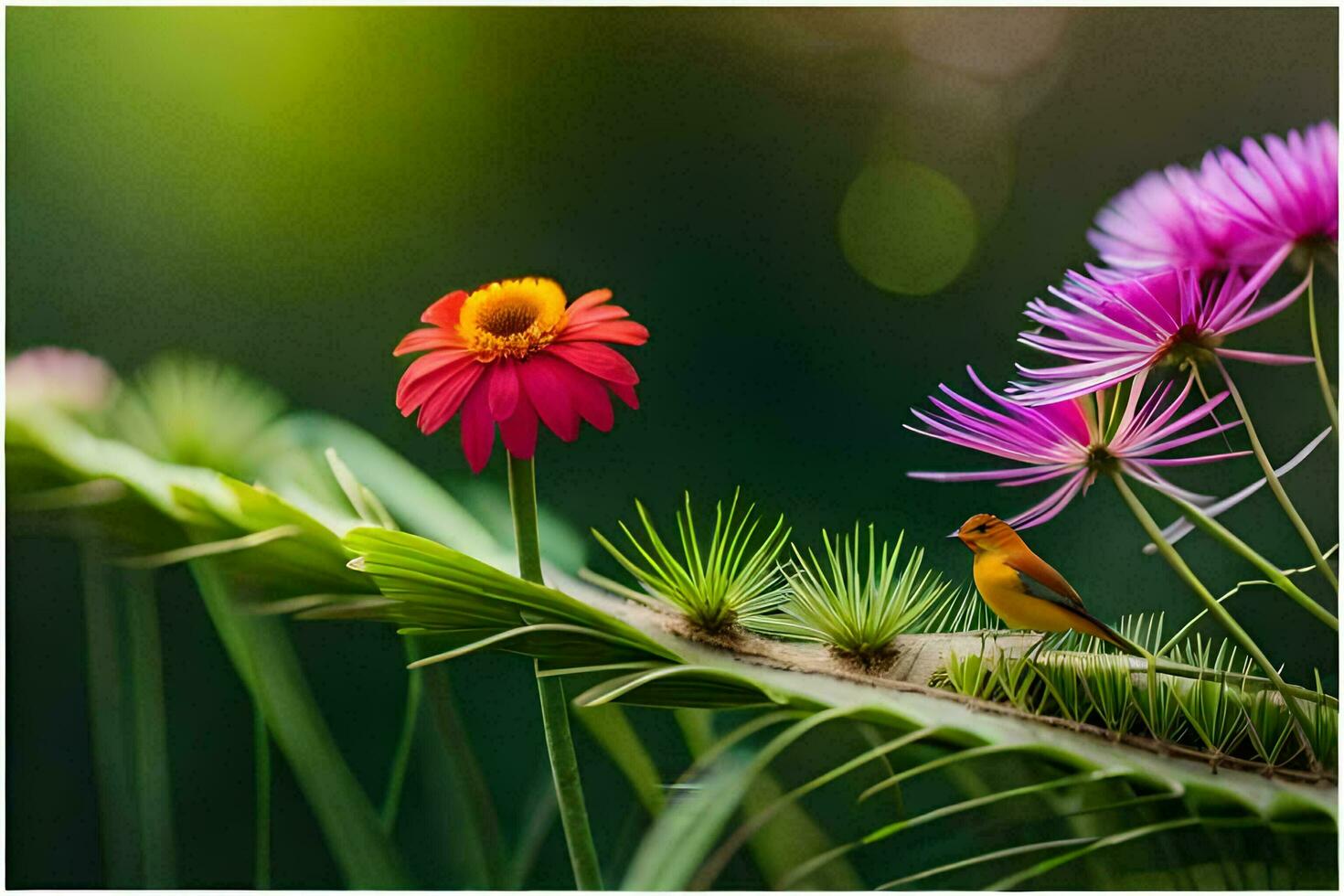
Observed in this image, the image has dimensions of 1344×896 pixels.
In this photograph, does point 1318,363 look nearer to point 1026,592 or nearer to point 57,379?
point 1026,592

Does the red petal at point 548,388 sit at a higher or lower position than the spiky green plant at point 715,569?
higher

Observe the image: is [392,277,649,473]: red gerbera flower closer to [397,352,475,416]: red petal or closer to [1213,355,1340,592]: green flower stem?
[397,352,475,416]: red petal

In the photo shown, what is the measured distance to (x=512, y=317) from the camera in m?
0.97

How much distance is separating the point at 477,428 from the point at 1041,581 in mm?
549

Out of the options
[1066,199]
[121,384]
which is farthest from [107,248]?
[1066,199]

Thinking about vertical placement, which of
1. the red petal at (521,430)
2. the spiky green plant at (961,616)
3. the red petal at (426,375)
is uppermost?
the red petal at (426,375)

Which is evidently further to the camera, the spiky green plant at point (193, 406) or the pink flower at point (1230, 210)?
the spiky green plant at point (193, 406)

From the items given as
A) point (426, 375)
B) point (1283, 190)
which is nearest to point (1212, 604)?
point (1283, 190)

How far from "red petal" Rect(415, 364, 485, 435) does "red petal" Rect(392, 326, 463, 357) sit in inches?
1.3

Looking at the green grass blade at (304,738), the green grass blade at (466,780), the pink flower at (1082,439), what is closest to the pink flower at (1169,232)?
the pink flower at (1082,439)

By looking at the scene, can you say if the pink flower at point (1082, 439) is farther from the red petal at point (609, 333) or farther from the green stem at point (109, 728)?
the green stem at point (109, 728)

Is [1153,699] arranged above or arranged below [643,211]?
below

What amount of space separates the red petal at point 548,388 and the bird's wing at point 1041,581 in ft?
1.45

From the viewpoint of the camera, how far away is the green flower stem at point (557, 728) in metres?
0.96
